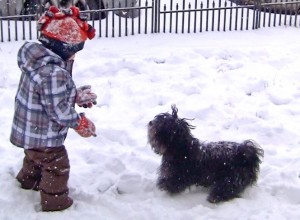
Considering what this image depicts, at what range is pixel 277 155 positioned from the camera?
5.48m

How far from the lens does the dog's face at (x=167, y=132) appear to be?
15.0 feet

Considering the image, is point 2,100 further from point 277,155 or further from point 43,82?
point 277,155

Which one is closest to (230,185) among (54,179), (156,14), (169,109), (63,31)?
(54,179)

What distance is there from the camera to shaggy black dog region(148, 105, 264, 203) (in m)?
4.66

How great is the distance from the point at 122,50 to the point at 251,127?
3035mm

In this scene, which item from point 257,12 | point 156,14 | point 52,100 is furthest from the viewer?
A: point 257,12

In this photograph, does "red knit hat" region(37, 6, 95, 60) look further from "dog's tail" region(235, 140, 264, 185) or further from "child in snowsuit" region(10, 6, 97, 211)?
"dog's tail" region(235, 140, 264, 185)

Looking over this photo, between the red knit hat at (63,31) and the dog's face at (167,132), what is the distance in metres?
0.87

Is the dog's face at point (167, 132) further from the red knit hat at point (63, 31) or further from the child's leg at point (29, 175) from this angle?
the child's leg at point (29, 175)

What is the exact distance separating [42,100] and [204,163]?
143 cm

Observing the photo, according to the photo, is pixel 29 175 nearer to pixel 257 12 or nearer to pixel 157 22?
pixel 157 22


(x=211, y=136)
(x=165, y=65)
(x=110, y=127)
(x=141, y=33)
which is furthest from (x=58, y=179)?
(x=141, y=33)

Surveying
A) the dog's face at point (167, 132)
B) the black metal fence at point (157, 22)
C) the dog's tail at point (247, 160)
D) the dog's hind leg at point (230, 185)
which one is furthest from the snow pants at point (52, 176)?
the black metal fence at point (157, 22)

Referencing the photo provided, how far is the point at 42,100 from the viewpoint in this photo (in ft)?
13.9
